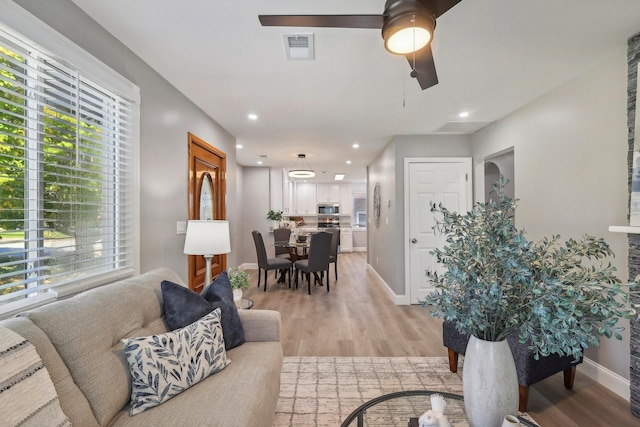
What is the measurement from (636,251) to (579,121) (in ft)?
3.88

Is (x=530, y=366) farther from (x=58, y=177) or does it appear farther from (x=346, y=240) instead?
(x=346, y=240)

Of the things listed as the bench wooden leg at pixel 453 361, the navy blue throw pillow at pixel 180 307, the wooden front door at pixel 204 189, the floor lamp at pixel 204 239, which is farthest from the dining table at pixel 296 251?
the navy blue throw pillow at pixel 180 307

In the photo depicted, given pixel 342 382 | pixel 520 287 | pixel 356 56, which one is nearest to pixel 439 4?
pixel 356 56

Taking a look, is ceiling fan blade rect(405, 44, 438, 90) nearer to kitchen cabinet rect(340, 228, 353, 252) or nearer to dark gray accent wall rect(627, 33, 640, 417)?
dark gray accent wall rect(627, 33, 640, 417)

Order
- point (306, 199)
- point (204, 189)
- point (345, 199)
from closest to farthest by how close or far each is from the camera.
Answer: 1. point (204, 189)
2. point (306, 199)
3. point (345, 199)

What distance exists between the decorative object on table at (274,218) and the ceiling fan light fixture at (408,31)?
18.8 feet

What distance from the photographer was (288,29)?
→ 1880mm

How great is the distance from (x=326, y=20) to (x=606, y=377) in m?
3.25

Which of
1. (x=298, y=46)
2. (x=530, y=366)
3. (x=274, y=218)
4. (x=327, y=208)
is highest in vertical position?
(x=298, y=46)

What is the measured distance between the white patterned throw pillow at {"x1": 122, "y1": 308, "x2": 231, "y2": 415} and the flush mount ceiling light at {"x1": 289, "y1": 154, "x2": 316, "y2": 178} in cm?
457

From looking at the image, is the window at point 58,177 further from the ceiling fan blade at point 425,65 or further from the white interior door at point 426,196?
the white interior door at point 426,196

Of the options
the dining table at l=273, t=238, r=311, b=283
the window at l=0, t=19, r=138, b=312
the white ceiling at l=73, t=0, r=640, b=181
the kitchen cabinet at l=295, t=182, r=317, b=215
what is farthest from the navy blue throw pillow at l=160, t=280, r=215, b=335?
the kitchen cabinet at l=295, t=182, r=317, b=215

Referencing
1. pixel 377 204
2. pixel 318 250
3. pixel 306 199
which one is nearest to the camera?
pixel 318 250

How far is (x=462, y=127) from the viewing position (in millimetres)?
4031
